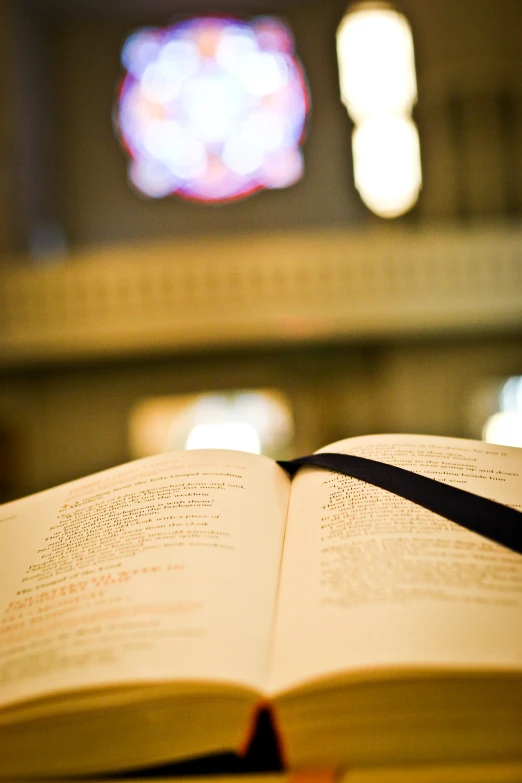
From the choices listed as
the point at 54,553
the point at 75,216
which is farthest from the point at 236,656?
the point at 75,216

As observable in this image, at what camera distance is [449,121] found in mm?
5184

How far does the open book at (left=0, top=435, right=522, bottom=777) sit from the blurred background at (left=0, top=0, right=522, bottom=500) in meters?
3.95

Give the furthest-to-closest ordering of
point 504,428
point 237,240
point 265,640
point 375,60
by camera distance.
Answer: point 504,428 < point 237,240 < point 375,60 < point 265,640

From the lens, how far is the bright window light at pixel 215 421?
17.4 feet

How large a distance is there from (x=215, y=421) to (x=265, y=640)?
4883 millimetres

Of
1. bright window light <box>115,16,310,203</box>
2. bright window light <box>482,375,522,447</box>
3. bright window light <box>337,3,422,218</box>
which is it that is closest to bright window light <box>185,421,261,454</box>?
bright window light <box>482,375,522,447</box>

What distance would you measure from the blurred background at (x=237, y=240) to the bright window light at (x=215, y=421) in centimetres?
2

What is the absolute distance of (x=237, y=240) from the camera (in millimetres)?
4762

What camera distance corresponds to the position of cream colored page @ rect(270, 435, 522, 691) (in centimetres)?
44

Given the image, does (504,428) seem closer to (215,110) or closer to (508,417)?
(508,417)

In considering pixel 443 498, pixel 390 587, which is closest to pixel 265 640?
pixel 390 587

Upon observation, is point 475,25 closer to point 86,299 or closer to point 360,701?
point 86,299

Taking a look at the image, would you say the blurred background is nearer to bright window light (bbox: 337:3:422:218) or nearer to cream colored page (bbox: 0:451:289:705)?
bright window light (bbox: 337:3:422:218)

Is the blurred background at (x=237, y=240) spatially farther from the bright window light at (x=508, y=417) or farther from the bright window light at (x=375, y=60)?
the bright window light at (x=375, y=60)
